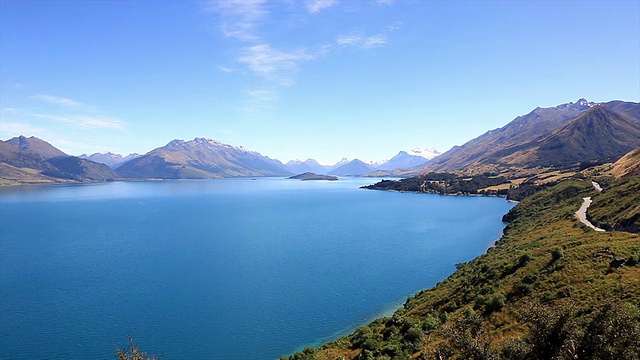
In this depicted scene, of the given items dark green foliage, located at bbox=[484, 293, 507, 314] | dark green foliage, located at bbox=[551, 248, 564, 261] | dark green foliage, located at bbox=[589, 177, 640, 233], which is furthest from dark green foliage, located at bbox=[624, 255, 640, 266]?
dark green foliage, located at bbox=[589, 177, 640, 233]

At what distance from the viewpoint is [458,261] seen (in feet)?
358

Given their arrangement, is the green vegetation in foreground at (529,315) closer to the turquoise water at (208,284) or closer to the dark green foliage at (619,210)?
the turquoise water at (208,284)

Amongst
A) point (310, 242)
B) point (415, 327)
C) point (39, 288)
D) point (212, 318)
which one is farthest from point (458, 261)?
point (39, 288)

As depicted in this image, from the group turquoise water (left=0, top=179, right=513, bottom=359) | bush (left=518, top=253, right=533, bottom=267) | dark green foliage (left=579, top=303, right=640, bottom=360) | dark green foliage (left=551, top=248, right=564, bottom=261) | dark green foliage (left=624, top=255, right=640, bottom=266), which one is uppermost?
dark green foliage (left=579, top=303, right=640, bottom=360)

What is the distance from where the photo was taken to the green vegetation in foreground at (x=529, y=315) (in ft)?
75.6

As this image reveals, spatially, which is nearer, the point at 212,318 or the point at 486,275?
the point at 486,275

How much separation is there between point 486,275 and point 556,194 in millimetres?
136800

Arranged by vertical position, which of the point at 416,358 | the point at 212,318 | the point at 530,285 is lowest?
the point at 212,318

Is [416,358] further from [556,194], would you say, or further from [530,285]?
[556,194]

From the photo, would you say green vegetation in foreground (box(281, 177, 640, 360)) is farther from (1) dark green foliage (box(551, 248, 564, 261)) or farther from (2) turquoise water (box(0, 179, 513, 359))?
(2) turquoise water (box(0, 179, 513, 359))

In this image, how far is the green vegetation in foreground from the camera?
2305cm

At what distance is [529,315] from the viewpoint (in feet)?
85.5

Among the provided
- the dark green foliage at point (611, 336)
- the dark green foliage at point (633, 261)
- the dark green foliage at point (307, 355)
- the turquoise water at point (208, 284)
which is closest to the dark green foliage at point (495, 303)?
the dark green foliage at point (633, 261)

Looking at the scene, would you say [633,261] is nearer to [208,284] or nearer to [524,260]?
[524,260]
